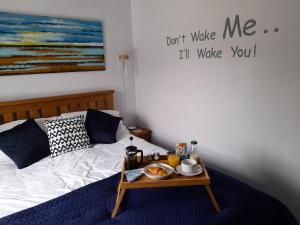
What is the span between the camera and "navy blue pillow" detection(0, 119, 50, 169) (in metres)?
2.06

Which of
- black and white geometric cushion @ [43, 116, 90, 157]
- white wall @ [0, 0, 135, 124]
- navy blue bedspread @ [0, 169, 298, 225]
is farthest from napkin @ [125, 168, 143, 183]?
white wall @ [0, 0, 135, 124]

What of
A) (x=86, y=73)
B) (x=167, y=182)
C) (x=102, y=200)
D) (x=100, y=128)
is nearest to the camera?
(x=167, y=182)

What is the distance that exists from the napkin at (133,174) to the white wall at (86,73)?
1.77 m

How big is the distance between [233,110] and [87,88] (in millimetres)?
1836

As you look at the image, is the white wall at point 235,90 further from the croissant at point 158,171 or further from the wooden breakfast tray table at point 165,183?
the croissant at point 158,171

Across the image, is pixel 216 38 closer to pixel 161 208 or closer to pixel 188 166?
pixel 188 166

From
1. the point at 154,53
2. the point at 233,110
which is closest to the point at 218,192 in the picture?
the point at 233,110

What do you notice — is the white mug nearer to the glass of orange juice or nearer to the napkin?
the glass of orange juice

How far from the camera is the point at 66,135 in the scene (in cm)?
234

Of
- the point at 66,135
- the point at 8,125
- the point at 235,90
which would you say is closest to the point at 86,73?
the point at 66,135

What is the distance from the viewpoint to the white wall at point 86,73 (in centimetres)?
252

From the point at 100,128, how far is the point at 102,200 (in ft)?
3.77

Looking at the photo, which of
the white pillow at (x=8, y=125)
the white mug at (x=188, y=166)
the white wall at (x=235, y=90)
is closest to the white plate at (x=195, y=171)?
the white mug at (x=188, y=166)

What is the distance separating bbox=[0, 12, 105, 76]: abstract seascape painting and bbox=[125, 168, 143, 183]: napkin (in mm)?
1830
